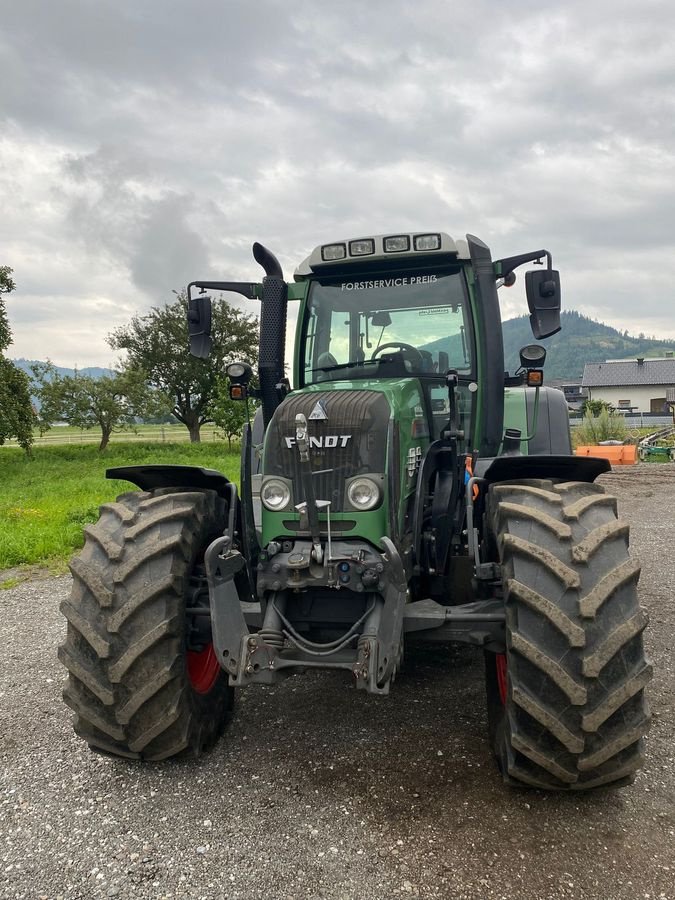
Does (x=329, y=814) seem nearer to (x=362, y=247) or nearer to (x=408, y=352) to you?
(x=408, y=352)

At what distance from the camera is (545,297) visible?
4.44m

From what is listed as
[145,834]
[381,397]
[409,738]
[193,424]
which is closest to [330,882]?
[145,834]

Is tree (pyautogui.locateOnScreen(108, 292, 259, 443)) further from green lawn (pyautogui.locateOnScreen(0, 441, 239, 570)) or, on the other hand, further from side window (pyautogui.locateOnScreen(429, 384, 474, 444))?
side window (pyautogui.locateOnScreen(429, 384, 474, 444))

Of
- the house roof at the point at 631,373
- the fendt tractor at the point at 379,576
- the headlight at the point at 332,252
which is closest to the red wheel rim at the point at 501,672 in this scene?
the fendt tractor at the point at 379,576

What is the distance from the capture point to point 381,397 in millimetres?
3738

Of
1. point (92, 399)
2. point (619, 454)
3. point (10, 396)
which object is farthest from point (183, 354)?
point (619, 454)

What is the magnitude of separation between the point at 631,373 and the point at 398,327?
7551cm

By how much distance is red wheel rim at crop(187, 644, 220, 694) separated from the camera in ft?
12.6

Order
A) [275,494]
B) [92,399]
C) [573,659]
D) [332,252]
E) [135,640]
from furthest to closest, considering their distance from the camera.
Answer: [92,399], [332,252], [275,494], [135,640], [573,659]

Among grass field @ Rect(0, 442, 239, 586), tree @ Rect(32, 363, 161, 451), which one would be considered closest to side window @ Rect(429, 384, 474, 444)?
grass field @ Rect(0, 442, 239, 586)

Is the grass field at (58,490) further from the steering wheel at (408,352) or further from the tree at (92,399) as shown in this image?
the steering wheel at (408,352)

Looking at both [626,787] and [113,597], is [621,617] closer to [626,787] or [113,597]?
[626,787]

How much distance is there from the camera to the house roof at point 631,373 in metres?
71.1

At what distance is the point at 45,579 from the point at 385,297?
19.7ft
